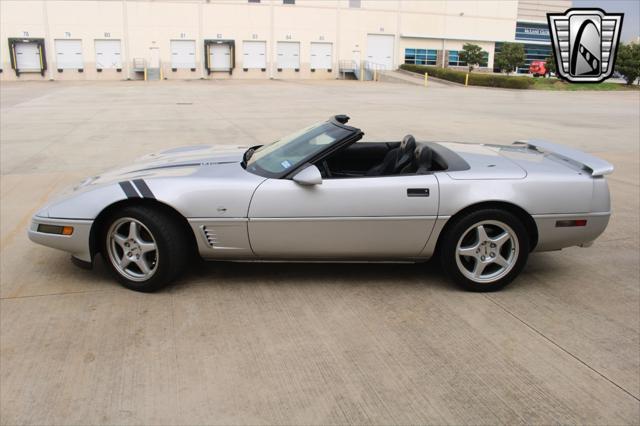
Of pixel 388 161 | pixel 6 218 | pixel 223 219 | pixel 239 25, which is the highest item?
pixel 239 25

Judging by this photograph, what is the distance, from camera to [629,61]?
4228cm

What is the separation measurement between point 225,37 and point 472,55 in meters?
24.1

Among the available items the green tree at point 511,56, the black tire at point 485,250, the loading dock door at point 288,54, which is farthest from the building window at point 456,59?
the black tire at point 485,250

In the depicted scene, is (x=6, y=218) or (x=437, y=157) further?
(x=6, y=218)

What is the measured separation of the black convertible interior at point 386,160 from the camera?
431 centimetres

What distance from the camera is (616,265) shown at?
478 centimetres

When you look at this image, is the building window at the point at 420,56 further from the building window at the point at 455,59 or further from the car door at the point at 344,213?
the car door at the point at 344,213

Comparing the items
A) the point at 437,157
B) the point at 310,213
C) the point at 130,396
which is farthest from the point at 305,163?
the point at 130,396

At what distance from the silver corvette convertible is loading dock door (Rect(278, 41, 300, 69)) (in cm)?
4943

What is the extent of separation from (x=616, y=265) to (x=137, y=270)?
390 cm

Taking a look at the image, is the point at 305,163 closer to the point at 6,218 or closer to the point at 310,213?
the point at 310,213

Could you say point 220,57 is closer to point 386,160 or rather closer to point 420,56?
point 420,56

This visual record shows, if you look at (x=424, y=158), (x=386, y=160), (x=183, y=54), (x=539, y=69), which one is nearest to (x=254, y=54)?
(x=183, y=54)

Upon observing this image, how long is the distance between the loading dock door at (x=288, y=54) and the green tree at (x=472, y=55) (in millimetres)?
17093
